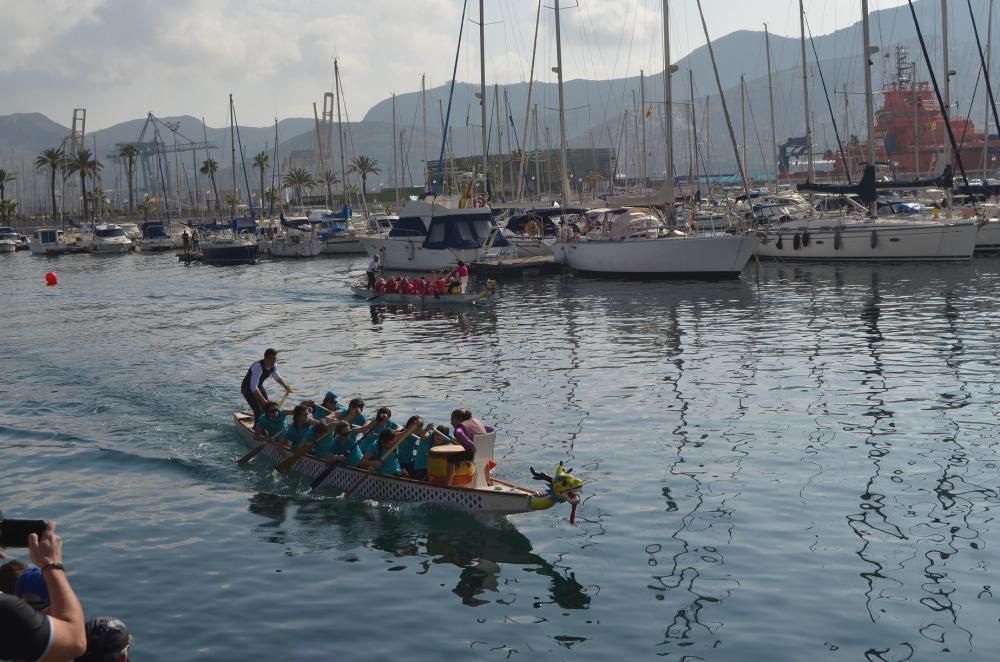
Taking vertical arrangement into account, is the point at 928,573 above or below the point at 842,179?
below

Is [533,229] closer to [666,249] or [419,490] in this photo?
[666,249]

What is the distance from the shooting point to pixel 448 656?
12.5 m

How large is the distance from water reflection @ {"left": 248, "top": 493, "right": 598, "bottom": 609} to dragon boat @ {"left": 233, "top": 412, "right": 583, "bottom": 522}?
9.1 inches

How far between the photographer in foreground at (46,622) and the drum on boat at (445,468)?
10.5 m

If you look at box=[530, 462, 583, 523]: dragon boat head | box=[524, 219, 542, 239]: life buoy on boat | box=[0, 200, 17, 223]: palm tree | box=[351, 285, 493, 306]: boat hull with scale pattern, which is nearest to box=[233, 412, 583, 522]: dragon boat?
box=[530, 462, 583, 523]: dragon boat head

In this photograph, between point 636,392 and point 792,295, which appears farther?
point 792,295

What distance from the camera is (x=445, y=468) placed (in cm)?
1772

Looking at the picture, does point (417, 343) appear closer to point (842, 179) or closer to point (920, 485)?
point (920, 485)

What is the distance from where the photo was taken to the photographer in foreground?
6895 millimetres

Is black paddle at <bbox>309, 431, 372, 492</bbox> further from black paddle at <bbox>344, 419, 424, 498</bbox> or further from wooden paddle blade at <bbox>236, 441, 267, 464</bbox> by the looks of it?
wooden paddle blade at <bbox>236, 441, 267, 464</bbox>

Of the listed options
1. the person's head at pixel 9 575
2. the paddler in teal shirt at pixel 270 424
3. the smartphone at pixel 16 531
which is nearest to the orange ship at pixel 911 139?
the paddler in teal shirt at pixel 270 424

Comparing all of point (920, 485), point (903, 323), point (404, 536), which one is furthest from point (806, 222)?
point (404, 536)

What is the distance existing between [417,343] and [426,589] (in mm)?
23638

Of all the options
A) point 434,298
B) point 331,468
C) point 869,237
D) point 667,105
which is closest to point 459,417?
point 331,468
